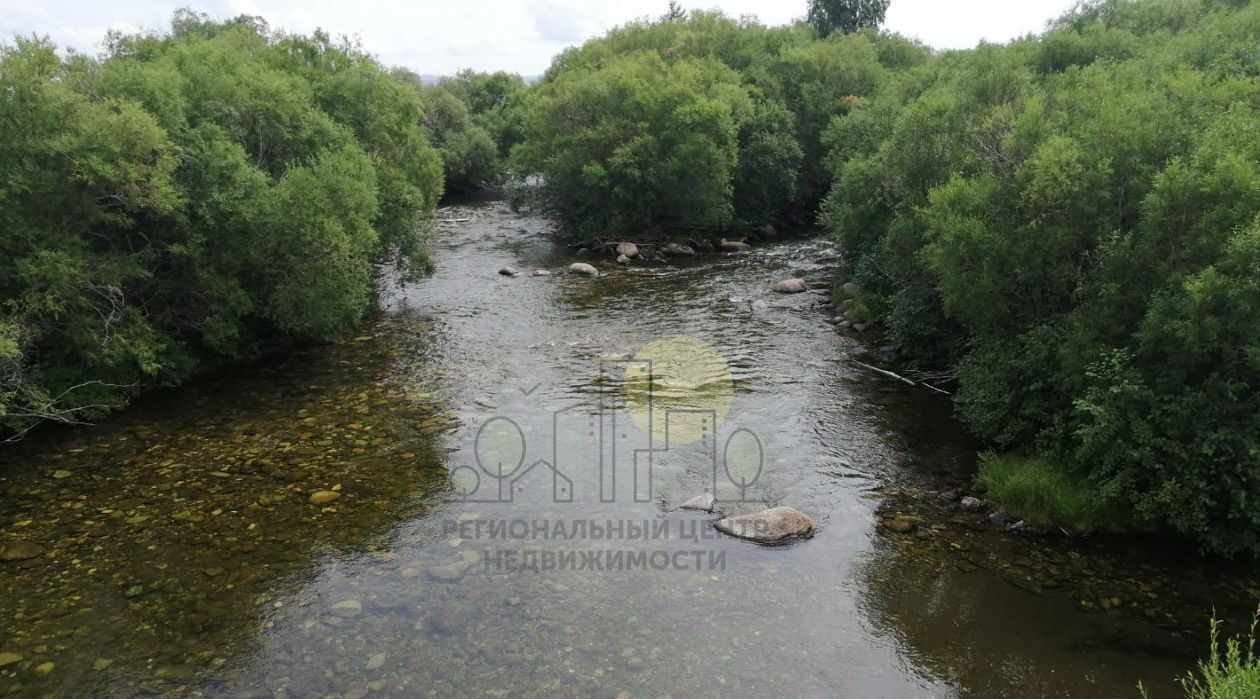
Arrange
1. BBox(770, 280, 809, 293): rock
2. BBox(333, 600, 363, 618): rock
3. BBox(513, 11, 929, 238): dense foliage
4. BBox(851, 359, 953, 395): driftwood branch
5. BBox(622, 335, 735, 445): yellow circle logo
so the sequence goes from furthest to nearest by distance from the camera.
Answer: BBox(513, 11, 929, 238): dense foliage
BBox(770, 280, 809, 293): rock
BBox(851, 359, 953, 395): driftwood branch
BBox(622, 335, 735, 445): yellow circle logo
BBox(333, 600, 363, 618): rock

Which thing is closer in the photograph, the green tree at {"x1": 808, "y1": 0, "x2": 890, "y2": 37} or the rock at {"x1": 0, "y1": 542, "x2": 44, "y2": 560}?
the rock at {"x1": 0, "y1": 542, "x2": 44, "y2": 560}

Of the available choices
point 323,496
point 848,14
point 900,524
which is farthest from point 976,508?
point 848,14

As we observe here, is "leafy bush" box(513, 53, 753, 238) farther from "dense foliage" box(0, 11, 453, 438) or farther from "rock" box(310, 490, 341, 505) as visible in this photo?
"rock" box(310, 490, 341, 505)

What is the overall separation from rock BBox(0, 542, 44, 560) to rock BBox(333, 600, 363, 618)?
20.2ft

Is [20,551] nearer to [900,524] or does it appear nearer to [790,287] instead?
[900,524]

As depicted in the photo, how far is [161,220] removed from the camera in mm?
20609

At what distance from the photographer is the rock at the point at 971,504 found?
1545 centimetres

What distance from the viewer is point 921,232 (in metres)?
23.0

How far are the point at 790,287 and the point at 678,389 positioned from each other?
1324cm

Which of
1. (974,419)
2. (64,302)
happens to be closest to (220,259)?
(64,302)

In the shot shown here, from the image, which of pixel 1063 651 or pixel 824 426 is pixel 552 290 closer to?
pixel 824 426

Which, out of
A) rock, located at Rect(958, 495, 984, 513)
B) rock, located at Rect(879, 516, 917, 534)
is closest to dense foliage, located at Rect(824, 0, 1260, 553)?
rock, located at Rect(958, 495, 984, 513)

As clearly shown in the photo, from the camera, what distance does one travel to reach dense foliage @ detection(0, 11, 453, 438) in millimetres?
18125

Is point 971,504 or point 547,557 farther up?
point 971,504
